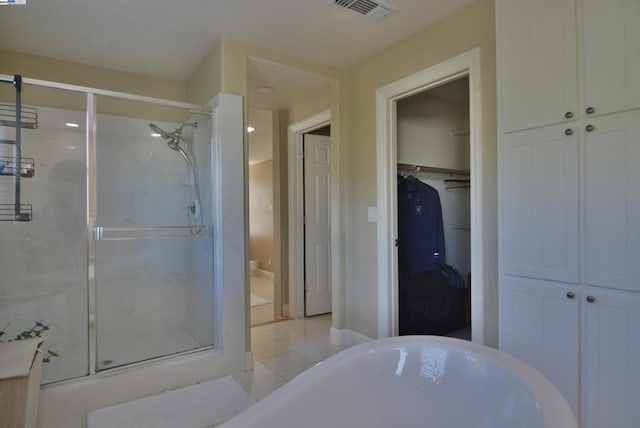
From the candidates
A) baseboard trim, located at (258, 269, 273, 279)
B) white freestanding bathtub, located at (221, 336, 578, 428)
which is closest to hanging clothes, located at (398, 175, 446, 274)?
white freestanding bathtub, located at (221, 336, 578, 428)

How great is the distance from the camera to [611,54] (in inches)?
58.0

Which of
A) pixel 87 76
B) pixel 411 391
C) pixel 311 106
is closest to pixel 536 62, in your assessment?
pixel 411 391

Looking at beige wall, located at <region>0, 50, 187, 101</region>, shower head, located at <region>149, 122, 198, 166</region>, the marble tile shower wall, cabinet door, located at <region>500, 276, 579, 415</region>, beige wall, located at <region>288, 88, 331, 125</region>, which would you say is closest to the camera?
cabinet door, located at <region>500, 276, 579, 415</region>

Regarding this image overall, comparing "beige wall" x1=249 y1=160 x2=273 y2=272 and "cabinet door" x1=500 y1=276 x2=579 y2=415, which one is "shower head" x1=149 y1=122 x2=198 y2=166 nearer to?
"cabinet door" x1=500 y1=276 x2=579 y2=415

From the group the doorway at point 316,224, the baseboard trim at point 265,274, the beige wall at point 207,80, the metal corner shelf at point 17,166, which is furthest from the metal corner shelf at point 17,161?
the baseboard trim at point 265,274

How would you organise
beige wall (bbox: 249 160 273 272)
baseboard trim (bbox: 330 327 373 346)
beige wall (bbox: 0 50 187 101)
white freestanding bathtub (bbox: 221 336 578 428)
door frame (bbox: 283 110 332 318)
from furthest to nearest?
beige wall (bbox: 249 160 273 272) < door frame (bbox: 283 110 332 318) < baseboard trim (bbox: 330 327 373 346) < beige wall (bbox: 0 50 187 101) < white freestanding bathtub (bbox: 221 336 578 428)

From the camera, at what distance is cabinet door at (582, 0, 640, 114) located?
1.42 m

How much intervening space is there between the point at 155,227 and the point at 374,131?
1906mm

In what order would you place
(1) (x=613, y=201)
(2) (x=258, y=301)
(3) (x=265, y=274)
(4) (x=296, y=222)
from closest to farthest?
(1) (x=613, y=201) → (4) (x=296, y=222) → (2) (x=258, y=301) → (3) (x=265, y=274)

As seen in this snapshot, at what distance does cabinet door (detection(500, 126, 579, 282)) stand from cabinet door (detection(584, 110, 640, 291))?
0.06 m

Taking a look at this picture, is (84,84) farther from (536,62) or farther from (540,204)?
(540,204)

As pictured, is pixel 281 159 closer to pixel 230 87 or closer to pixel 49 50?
pixel 230 87

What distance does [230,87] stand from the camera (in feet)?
8.68

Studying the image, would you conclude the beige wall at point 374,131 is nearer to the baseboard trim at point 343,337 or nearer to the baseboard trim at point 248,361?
the baseboard trim at point 343,337
